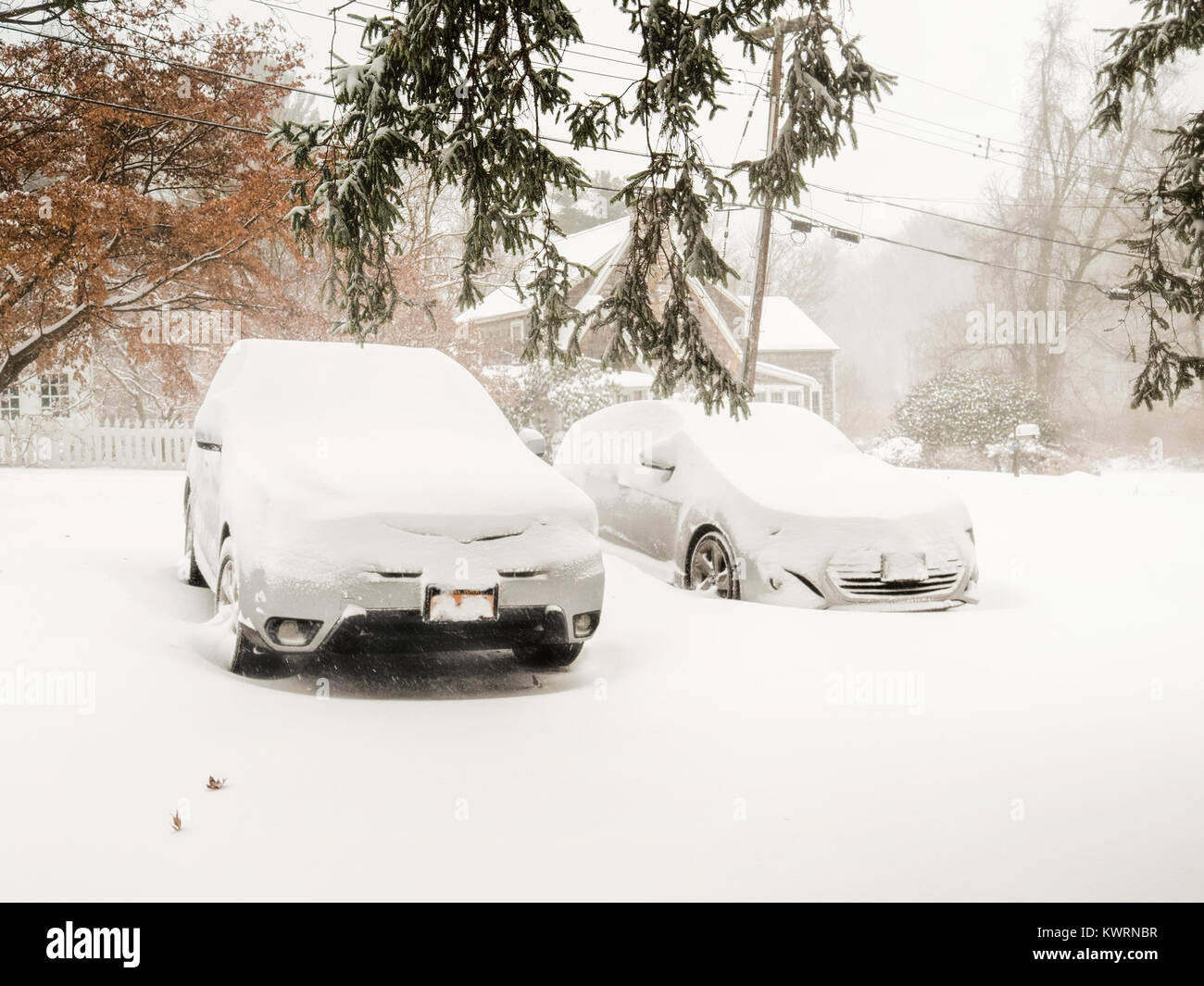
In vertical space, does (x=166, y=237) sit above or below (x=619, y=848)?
above

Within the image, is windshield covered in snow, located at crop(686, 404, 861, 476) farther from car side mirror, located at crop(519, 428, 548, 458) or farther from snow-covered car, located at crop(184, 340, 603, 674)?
snow-covered car, located at crop(184, 340, 603, 674)

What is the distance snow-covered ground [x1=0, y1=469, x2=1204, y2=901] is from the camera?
3117 millimetres

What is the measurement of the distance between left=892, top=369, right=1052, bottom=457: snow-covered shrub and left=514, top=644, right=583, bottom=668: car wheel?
2385 centimetres

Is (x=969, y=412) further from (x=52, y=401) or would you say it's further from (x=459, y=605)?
(x=459, y=605)

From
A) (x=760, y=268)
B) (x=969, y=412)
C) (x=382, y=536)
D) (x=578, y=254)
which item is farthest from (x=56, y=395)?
(x=382, y=536)

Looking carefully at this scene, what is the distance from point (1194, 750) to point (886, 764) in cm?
137

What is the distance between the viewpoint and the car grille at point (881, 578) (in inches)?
262

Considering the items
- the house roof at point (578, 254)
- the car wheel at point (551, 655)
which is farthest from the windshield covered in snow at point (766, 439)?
the house roof at point (578, 254)

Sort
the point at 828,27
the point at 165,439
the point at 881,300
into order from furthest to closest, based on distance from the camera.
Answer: the point at 881,300, the point at 165,439, the point at 828,27

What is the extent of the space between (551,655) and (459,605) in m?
0.92

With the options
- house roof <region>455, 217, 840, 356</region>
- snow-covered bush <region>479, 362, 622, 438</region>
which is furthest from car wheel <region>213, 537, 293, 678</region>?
house roof <region>455, 217, 840, 356</region>

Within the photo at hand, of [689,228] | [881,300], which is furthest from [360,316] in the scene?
[881,300]
